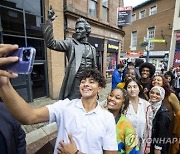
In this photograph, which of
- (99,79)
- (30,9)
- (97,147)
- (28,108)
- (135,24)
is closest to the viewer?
(28,108)

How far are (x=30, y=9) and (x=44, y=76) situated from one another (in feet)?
8.94

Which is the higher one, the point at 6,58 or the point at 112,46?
the point at 112,46

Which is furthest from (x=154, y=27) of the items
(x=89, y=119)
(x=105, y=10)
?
(x=89, y=119)

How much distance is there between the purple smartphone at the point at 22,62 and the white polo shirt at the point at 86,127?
657 millimetres

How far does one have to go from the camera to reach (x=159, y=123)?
219 centimetres

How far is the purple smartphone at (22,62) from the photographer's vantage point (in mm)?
672

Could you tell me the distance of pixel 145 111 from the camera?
2172mm

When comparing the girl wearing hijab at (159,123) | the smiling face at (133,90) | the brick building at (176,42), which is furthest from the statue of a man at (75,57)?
the brick building at (176,42)

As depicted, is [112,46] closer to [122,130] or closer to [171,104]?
[171,104]

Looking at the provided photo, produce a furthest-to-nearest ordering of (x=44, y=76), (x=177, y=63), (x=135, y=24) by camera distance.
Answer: (x=135, y=24) → (x=177, y=63) → (x=44, y=76)

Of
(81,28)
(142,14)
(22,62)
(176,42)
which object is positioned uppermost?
(142,14)

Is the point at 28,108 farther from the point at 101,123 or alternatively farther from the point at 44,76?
the point at 44,76

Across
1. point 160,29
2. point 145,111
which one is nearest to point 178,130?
point 145,111

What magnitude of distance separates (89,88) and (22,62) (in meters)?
0.79
